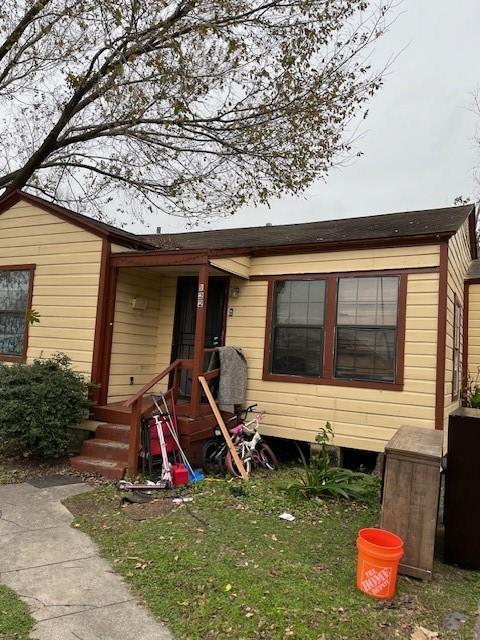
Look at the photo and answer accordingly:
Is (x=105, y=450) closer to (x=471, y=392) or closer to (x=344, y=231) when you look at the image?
(x=344, y=231)

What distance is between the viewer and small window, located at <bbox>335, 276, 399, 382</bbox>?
247 inches

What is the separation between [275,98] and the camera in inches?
328

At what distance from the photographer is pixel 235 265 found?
23.4 feet

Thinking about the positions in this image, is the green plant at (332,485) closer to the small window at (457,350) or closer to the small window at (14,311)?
Result: the small window at (457,350)

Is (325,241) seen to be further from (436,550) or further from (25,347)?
(25,347)

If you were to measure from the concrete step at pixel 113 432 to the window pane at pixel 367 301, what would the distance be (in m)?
3.41

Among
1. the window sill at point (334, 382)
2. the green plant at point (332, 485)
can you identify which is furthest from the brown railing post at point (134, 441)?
the window sill at point (334, 382)

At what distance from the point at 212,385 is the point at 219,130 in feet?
16.6

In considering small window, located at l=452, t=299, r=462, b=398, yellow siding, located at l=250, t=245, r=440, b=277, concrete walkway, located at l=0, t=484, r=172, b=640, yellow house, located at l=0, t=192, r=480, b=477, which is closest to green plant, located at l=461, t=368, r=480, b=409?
yellow house, located at l=0, t=192, r=480, b=477

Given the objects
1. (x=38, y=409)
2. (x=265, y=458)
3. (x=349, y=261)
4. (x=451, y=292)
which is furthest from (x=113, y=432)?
(x=451, y=292)

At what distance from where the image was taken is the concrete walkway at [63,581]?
267cm

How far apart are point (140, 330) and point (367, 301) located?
3851mm

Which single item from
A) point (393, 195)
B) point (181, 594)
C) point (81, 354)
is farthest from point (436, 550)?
point (393, 195)

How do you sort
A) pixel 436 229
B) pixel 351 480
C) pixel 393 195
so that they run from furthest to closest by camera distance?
pixel 393 195 < pixel 436 229 < pixel 351 480
